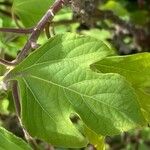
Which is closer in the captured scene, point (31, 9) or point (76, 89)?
point (76, 89)

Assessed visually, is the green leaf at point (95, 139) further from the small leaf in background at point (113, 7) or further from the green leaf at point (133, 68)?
the small leaf in background at point (113, 7)

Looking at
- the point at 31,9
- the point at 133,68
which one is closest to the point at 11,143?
the point at 133,68

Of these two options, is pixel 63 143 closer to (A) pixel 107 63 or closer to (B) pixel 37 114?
(B) pixel 37 114

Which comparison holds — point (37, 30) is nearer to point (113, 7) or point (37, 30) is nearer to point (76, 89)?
point (76, 89)

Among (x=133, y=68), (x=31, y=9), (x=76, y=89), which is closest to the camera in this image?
(x=76, y=89)

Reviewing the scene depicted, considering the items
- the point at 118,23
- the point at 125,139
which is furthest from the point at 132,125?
the point at 125,139

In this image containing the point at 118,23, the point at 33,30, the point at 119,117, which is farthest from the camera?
the point at 118,23
